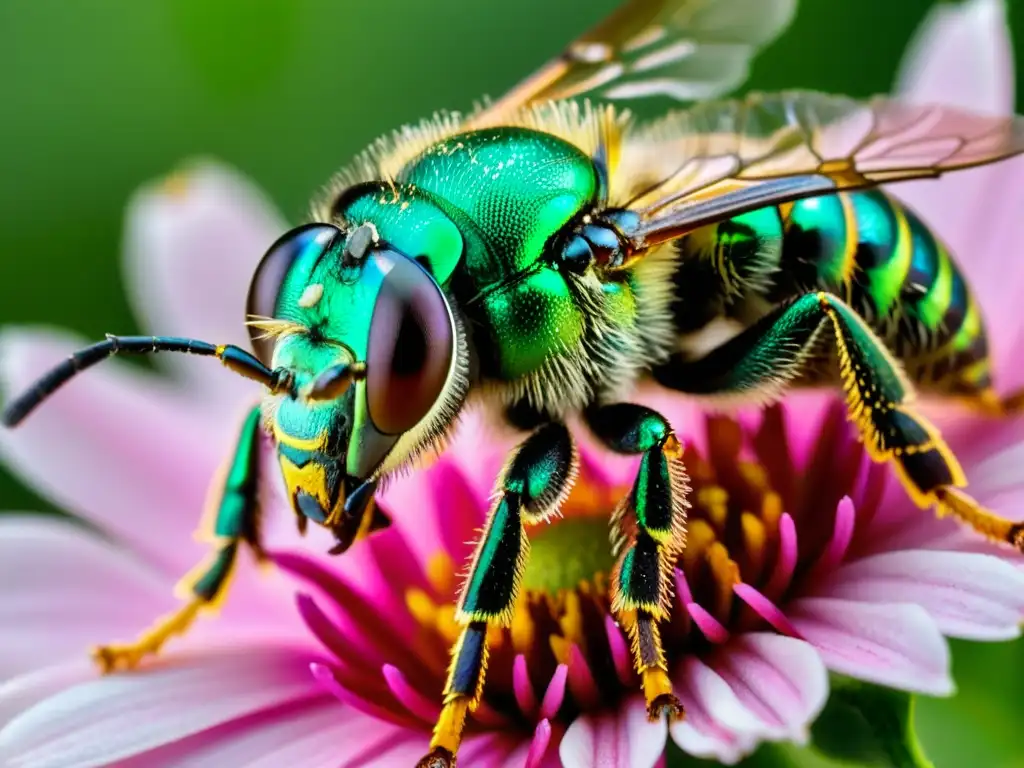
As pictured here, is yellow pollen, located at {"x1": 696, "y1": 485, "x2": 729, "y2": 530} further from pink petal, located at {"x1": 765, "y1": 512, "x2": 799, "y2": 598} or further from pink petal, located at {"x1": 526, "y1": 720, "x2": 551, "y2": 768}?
pink petal, located at {"x1": 526, "y1": 720, "x2": 551, "y2": 768}

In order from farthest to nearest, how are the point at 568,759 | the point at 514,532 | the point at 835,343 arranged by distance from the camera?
the point at 835,343 < the point at 514,532 < the point at 568,759

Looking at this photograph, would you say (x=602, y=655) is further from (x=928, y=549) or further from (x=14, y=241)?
(x=14, y=241)

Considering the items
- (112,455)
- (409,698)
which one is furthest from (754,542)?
(112,455)

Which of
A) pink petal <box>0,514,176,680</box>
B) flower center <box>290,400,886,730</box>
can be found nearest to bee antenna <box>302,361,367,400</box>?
flower center <box>290,400,886,730</box>

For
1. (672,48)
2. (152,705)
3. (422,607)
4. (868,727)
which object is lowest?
(868,727)

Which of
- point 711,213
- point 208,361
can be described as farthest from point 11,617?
point 711,213

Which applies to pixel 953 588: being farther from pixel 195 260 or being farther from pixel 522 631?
pixel 195 260
